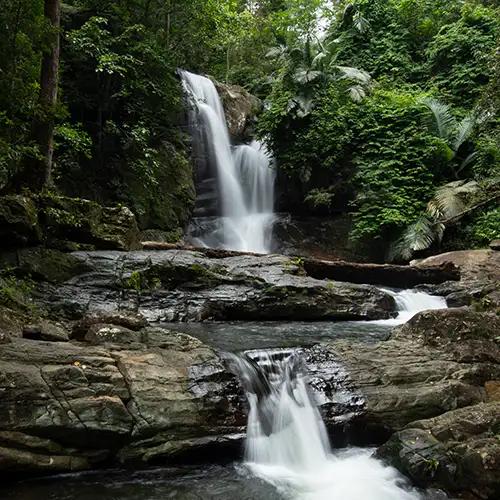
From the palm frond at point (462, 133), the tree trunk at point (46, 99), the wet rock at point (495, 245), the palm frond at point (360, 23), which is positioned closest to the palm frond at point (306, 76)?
the palm frond at point (462, 133)

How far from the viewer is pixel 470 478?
3.98 meters

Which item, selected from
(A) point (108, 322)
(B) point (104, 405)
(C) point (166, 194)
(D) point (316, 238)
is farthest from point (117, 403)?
(D) point (316, 238)

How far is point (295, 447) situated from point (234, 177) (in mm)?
13251

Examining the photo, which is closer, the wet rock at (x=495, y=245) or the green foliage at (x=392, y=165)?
the wet rock at (x=495, y=245)

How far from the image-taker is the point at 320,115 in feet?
55.9

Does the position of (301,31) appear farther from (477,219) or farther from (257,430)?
(257,430)

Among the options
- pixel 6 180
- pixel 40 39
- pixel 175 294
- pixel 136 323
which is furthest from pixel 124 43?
pixel 136 323

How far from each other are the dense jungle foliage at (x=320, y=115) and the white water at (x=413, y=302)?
1.90 m

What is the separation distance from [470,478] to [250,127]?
16926 mm

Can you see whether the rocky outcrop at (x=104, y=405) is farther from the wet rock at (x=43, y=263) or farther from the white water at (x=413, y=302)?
the white water at (x=413, y=302)

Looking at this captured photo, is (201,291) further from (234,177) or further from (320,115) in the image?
(320,115)

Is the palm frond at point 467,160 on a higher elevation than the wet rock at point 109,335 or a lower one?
higher

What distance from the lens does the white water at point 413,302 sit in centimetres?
980

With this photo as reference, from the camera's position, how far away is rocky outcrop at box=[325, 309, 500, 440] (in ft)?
17.1
